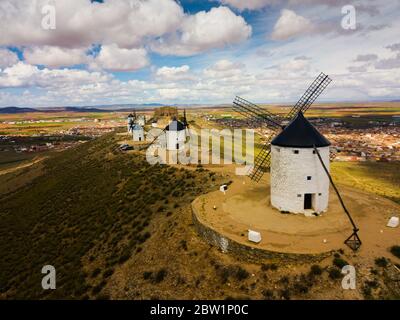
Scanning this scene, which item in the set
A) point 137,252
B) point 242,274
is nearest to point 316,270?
point 242,274

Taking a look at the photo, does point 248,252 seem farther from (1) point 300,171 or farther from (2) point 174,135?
(2) point 174,135

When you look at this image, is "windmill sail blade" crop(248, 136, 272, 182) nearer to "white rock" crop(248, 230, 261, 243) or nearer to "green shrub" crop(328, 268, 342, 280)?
"white rock" crop(248, 230, 261, 243)

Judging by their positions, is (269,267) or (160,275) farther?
(160,275)

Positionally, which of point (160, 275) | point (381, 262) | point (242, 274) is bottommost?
point (160, 275)

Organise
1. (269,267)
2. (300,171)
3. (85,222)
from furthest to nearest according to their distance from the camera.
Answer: (85,222) → (300,171) → (269,267)
